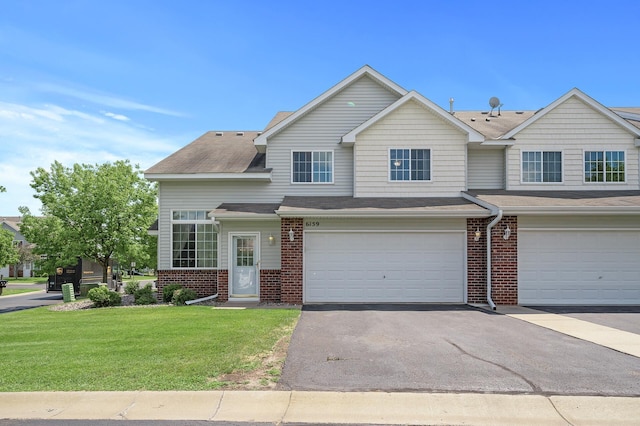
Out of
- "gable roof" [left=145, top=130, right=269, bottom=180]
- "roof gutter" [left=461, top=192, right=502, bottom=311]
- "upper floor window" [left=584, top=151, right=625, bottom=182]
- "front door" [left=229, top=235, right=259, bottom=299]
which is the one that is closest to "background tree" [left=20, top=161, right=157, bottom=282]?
"gable roof" [left=145, top=130, right=269, bottom=180]

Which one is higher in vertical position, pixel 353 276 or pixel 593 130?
pixel 593 130

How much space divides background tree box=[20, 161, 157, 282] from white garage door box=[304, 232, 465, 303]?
1356 centimetres

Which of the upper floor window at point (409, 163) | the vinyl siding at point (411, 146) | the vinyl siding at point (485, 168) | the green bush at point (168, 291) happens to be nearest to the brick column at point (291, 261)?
the vinyl siding at point (411, 146)

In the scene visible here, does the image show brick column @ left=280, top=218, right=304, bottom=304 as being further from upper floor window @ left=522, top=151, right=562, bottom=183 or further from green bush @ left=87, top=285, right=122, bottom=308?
upper floor window @ left=522, top=151, right=562, bottom=183

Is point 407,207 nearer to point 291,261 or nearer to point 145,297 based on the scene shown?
point 291,261

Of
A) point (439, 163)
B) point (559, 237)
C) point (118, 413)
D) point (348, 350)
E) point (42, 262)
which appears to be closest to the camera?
point (118, 413)

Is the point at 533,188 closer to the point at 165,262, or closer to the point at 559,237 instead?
the point at 559,237

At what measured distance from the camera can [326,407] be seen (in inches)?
206

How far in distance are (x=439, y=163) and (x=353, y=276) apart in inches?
200

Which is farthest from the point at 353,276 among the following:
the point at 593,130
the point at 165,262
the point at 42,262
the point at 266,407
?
the point at 42,262

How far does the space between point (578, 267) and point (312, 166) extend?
31.2 ft

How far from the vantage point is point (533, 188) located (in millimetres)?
15547

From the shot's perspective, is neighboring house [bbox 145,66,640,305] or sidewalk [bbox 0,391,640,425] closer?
sidewalk [bbox 0,391,640,425]

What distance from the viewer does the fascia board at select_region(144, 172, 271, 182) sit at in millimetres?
15602
